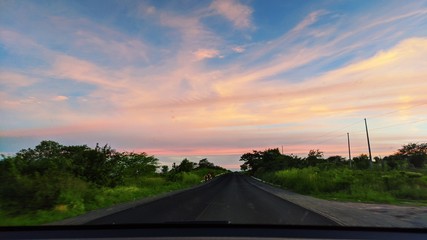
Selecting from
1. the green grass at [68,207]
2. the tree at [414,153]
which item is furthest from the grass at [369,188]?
the tree at [414,153]

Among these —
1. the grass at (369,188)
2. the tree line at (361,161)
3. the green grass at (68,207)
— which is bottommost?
the green grass at (68,207)

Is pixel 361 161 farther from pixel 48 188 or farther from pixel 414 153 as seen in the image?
pixel 48 188

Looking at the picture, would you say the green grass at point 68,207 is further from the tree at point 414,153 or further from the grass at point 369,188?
the tree at point 414,153

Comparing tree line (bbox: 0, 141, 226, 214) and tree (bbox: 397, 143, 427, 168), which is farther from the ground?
tree (bbox: 397, 143, 427, 168)

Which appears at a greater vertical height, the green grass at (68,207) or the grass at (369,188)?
the grass at (369,188)

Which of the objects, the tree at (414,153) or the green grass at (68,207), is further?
the tree at (414,153)

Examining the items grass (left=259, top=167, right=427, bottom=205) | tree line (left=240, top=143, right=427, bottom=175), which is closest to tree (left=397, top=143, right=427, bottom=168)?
tree line (left=240, top=143, right=427, bottom=175)

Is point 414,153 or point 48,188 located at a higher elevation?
point 414,153

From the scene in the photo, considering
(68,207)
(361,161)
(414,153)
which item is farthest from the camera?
(414,153)

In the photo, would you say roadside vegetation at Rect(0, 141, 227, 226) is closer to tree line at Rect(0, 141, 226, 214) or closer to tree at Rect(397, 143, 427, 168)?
tree line at Rect(0, 141, 226, 214)

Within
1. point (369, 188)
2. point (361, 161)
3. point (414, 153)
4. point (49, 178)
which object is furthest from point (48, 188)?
point (414, 153)

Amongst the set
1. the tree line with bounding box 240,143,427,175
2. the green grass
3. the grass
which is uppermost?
the tree line with bounding box 240,143,427,175

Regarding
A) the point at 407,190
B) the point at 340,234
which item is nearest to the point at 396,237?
the point at 340,234

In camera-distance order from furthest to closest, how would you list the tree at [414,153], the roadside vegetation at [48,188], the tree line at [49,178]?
the tree at [414,153]
the tree line at [49,178]
the roadside vegetation at [48,188]
